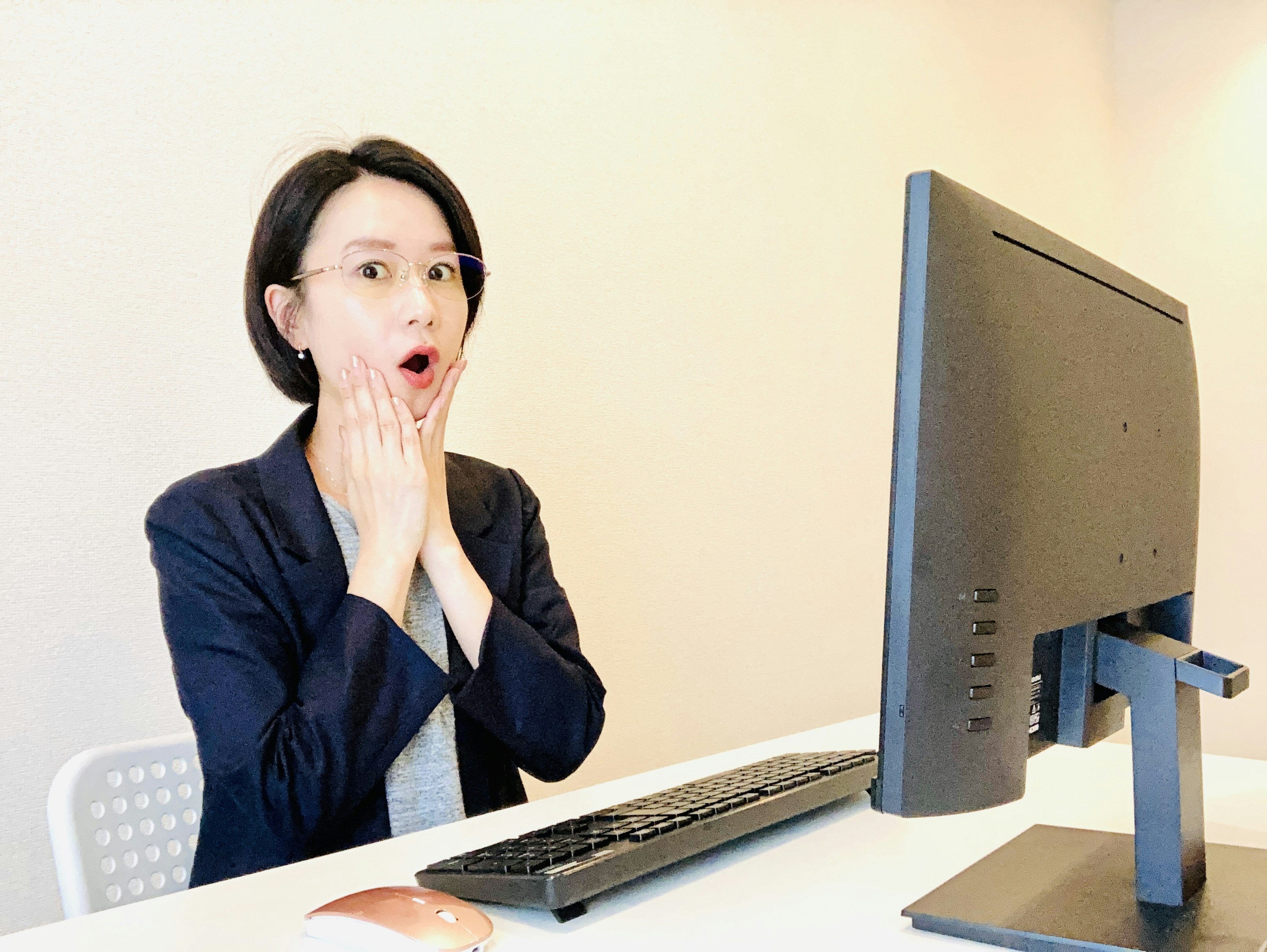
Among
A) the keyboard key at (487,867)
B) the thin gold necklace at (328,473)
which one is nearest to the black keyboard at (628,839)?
the keyboard key at (487,867)

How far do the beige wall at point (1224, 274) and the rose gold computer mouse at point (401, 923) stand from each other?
114 inches

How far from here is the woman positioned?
1054 mm

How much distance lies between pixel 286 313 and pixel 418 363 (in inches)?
6.8

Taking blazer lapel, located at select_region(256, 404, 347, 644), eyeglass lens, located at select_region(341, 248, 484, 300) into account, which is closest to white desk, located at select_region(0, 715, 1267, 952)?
blazer lapel, located at select_region(256, 404, 347, 644)

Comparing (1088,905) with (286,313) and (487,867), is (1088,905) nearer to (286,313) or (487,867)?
(487,867)

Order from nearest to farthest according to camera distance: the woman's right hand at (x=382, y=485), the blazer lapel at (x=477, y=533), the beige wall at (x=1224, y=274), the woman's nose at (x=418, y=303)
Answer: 1. the woman's right hand at (x=382, y=485)
2. the woman's nose at (x=418, y=303)
3. the blazer lapel at (x=477, y=533)
4. the beige wall at (x=1224, y=274)

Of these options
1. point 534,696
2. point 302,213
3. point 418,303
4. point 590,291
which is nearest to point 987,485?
point 534,696

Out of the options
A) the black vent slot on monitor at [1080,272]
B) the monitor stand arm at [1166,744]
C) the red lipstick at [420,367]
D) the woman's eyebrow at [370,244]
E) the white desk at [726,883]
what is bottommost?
the white desk at [726,883]

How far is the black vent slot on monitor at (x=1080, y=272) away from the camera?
2.09 feet

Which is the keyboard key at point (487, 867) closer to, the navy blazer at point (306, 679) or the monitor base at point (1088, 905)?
the monitor base at point (1088, 905)

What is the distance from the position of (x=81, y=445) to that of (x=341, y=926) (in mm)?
908

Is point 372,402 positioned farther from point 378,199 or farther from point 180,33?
point 180,33

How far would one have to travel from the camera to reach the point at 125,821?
1.04 m

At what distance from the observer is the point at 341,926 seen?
24.3 inches
